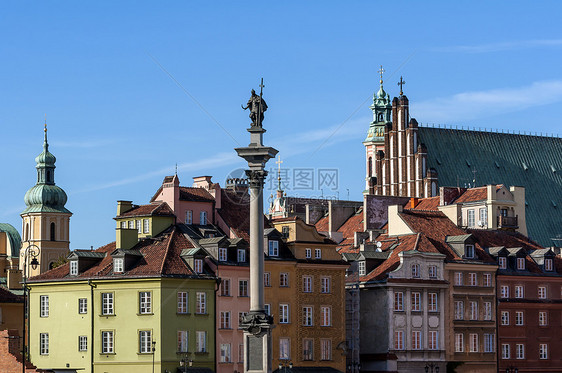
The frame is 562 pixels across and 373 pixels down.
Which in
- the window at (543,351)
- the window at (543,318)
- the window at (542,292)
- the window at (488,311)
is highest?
the window at (542,292)

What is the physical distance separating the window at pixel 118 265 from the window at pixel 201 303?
18.4ft

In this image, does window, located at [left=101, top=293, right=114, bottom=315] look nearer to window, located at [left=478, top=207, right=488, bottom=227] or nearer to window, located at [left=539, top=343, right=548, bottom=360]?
window, located at [left=539, top=343, right=548, bottom=360]

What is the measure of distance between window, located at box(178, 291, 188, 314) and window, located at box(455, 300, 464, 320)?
82.6 ft

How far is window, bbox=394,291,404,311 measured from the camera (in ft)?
376

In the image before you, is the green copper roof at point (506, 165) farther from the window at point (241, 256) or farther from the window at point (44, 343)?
the window at point (44, 343)

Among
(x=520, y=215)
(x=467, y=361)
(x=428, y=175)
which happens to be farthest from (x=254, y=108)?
(x=428, y=175)

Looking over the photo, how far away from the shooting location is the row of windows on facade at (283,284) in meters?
106

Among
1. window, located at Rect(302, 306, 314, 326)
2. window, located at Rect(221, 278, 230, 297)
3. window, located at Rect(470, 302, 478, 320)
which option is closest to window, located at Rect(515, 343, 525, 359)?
window, located at Rect(470, 302, 478, 320)

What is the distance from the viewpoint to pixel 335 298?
368 ft

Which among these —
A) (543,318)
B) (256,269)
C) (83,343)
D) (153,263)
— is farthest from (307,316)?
(256,269)

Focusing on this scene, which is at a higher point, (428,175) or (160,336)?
(428,175)

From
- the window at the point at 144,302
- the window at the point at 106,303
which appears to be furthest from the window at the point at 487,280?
the window at the point at 106,303

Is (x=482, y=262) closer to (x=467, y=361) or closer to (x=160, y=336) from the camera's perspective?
(x=467, y=361)

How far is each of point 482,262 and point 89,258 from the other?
107ft
